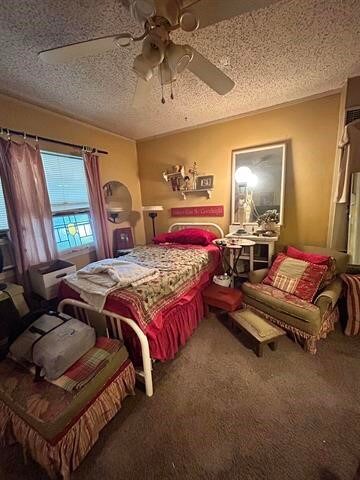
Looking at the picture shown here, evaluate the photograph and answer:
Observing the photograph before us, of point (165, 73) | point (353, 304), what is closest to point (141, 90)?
point (165, 73)

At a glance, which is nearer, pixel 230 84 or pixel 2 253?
pixel 230 84

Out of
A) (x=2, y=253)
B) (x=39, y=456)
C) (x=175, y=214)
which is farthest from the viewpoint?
(x=175, y=214)

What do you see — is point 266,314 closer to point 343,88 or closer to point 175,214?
point 175,214

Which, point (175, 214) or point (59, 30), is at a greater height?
point (59, 30)

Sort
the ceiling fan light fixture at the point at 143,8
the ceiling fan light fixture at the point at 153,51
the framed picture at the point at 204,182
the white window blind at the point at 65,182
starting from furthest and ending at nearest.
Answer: the framed picture at the point at 204,182 → the white window blind at the point at 65,182 → the ceiling fan light fixture at the point at 153,51 → the ceiling fan light fixture at the point at 143,8

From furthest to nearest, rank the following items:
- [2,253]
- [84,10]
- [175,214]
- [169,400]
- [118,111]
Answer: [175,214], [118,111], [2,253], [169,400], [84,10]

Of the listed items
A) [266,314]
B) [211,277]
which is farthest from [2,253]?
[266,314]

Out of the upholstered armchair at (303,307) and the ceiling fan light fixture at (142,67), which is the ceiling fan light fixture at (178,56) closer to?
the ceiling fan light fixture at (142,67)

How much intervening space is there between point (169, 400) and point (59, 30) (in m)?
2.68

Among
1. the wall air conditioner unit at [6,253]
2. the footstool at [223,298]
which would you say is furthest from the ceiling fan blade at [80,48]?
the footstool at [223,298]

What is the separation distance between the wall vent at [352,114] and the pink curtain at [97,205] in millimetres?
3117

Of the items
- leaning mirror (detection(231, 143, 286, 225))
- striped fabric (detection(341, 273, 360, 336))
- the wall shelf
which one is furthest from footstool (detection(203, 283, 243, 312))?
the wall shelf

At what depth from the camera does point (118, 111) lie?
2646mm

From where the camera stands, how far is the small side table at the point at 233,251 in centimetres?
253
